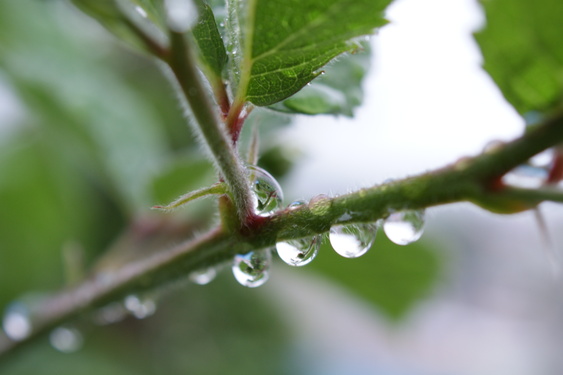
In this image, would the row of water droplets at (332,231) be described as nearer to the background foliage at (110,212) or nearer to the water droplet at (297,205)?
the water droplet at (297,205)

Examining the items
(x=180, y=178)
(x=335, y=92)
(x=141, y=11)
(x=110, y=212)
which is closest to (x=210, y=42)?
(x=141, y=11)

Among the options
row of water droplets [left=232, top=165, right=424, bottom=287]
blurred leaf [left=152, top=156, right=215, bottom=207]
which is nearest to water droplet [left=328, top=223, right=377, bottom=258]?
row of water droplets [left=232, top=165, right=424, bottom=287]

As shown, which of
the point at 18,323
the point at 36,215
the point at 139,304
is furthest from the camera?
the point at 36,215

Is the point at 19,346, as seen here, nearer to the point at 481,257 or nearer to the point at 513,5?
the point at 513,5

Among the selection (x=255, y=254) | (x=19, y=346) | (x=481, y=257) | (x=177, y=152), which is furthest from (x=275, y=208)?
(x=481, y=257)

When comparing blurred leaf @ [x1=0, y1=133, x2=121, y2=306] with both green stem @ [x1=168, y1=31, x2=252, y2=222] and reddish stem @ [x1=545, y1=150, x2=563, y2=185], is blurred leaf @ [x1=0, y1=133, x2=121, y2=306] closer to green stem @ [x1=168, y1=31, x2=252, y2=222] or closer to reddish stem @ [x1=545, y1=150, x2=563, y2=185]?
green stem @ [x1=168, y1=31, x2=252, y2=222]

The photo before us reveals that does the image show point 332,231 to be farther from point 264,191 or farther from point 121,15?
point 121,15

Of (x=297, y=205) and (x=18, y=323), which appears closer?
(x=297, y=205)

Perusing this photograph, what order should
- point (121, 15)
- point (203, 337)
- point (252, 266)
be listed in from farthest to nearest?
point (203, 337) < point (252, 266) < point (121, 15)
